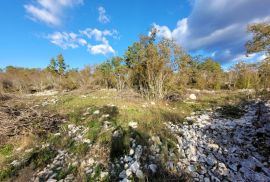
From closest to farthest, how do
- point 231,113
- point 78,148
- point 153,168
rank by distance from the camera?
point 153,168 → point 78,148 → point 231,113

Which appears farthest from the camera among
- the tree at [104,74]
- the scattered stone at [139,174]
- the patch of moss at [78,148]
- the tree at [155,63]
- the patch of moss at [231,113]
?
the tree at [104,74]

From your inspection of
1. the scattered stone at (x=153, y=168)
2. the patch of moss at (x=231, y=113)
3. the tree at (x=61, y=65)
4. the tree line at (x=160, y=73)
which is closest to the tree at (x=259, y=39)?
the tree line at (x=160, y=73)

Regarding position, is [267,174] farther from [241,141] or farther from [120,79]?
[120,79]

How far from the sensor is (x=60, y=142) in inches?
253

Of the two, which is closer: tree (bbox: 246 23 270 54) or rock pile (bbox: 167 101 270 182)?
rock pile (bbox: 167 101 270 182)

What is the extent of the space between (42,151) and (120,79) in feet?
50.7

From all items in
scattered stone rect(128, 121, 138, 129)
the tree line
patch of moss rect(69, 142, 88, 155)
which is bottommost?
patch of moss rect(69, 142, 88, 155)

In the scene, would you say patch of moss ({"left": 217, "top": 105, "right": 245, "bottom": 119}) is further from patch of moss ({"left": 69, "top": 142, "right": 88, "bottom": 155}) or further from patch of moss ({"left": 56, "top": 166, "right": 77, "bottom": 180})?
patch of moss ({"left": 56, "top": 166, "right": 77, "bottom": 180})

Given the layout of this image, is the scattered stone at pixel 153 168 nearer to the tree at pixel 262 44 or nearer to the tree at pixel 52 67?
the tree at pixel 262 44

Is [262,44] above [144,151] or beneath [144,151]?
above

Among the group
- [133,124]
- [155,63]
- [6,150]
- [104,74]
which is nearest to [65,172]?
[6,150]

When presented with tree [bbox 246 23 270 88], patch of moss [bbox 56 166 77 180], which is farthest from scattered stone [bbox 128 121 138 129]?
tree [bbox 246 23 270 88]

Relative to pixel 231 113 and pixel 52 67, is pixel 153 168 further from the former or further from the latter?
pixel 52 67

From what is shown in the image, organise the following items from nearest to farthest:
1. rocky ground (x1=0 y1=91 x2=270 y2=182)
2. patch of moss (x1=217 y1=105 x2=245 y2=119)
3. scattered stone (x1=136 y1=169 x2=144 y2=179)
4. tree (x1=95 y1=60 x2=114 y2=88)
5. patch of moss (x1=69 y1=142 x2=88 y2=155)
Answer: scattered stone (x1=136 y1=169 x2=144 y2=179) → rocky ground (x1=0 y1=91 x2=270 y2=182) → patch of moss (x1=69 y1=142 x2=88 y2=155) → patch of moss (x1=217 y1=105 x2=245 y2=119) → tree (x1=95 y1=60 x2=114 y2=88)
